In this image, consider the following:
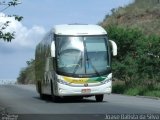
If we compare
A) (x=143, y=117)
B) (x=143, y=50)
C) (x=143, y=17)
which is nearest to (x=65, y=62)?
(x=143, y=117)

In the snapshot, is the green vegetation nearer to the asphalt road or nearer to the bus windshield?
the asphalt road

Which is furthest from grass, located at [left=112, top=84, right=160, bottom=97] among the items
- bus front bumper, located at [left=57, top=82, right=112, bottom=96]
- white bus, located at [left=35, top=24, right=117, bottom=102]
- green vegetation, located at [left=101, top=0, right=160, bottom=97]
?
bus front bumper, located at [left=57, top=82, right=112, bottom=96]

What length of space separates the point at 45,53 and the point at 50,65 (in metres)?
2.23

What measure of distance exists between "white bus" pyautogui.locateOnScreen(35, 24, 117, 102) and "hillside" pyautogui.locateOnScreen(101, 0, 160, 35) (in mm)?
44205

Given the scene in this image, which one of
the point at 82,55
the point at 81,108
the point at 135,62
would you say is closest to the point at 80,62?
the point at 82,55

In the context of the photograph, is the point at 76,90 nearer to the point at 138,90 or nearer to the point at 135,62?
the point at 138,90

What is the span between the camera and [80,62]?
1130 inches

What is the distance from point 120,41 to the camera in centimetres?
4697

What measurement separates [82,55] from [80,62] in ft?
1.19

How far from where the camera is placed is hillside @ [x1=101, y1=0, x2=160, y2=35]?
75025 mm

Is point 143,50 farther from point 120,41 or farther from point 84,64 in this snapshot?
point 84,64

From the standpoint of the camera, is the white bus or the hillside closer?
the white bus

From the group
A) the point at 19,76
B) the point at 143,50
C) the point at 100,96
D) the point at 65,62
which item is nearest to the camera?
the point at 65,62

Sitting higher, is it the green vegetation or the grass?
the green vegetation
